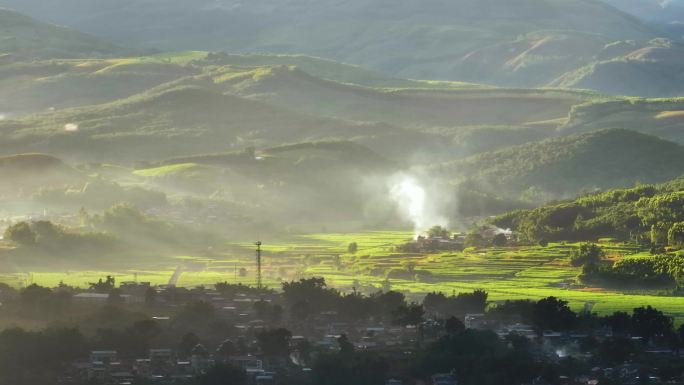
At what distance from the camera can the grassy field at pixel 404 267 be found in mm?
78000

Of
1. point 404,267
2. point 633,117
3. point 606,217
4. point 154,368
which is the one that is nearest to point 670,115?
point 633,117

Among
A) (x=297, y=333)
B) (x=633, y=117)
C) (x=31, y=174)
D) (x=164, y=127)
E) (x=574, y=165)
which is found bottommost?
(x=297, y=333)

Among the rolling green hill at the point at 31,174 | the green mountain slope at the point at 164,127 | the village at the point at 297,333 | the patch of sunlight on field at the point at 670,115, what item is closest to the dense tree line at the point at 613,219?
the village at the point at 297,333

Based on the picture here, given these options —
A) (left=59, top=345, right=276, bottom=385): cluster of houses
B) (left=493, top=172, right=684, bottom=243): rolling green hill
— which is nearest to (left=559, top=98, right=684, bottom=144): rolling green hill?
(left=493, top=172, right=684, bottom=243): rolling green hill

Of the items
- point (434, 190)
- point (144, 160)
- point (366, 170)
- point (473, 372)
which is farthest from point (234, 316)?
point (144, 160)

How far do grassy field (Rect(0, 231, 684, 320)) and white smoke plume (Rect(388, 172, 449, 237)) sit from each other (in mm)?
14289

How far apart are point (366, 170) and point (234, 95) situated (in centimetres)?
5007

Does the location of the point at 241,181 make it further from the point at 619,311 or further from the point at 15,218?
the point at 619,311

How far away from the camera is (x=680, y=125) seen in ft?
582

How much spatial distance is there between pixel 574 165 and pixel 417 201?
78.8ft

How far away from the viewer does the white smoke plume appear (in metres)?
113

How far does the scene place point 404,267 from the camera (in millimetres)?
86312

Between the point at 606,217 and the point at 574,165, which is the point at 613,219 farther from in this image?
the point at 574,165

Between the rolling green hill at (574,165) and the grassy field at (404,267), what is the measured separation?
38965 mm
